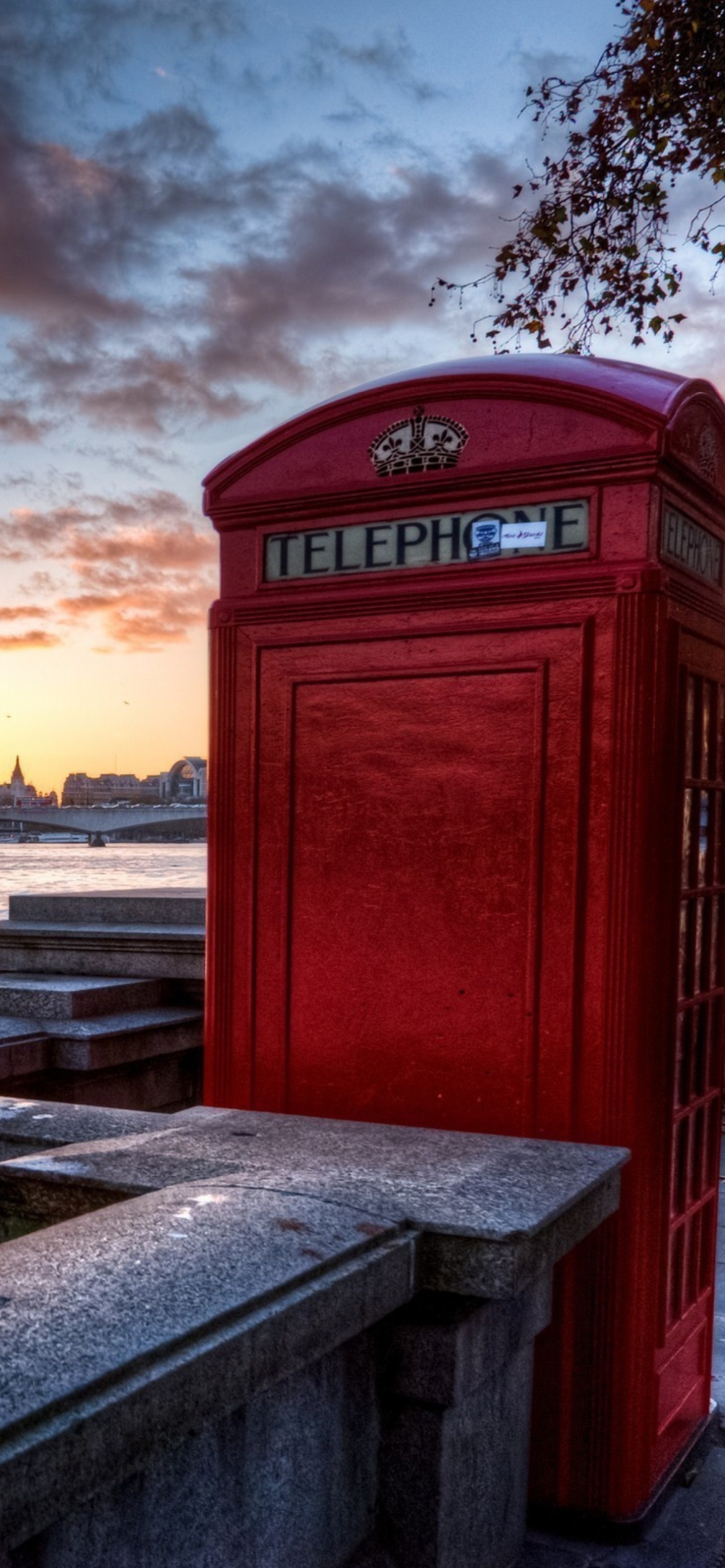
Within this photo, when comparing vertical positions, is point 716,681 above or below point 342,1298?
above

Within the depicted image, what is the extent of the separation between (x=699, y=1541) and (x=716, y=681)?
1.95 metres

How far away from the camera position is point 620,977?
8.84ft

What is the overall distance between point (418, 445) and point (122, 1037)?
7.44 ft

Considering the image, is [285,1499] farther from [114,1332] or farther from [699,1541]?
[699,1541]

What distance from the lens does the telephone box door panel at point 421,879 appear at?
9.09 feet

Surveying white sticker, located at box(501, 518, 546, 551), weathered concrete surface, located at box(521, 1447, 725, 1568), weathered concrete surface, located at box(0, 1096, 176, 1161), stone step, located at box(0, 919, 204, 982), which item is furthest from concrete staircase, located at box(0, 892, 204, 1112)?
white sticker, located at box(501, 518, 546, 551)

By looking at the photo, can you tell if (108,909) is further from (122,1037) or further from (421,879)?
(421,879)

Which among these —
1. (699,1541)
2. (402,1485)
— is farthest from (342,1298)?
(699,1541)

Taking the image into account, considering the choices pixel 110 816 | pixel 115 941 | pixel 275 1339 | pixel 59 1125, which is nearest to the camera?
pixel 275 1339

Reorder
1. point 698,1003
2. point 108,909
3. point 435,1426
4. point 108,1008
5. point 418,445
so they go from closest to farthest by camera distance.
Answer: point 435,1426
point 418,445
point 698,1003
point 108,1008
point 108,909

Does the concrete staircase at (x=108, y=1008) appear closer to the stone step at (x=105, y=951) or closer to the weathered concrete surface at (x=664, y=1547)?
the stone step at (x=105, y=951)

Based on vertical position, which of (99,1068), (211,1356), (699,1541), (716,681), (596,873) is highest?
(716,681)

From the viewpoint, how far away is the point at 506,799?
2.82m

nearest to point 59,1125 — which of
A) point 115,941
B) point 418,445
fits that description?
point 418,445
